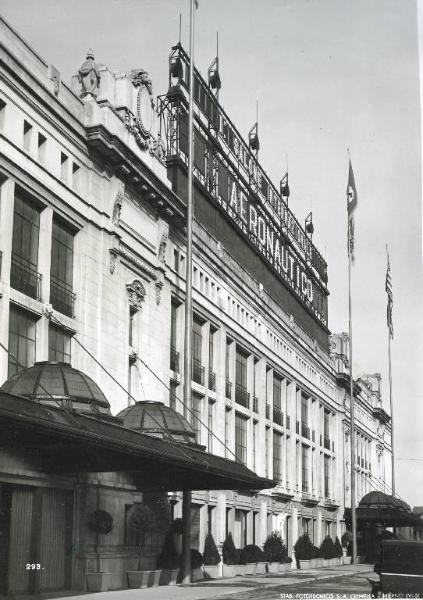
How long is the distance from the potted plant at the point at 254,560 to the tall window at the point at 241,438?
646 centimetres

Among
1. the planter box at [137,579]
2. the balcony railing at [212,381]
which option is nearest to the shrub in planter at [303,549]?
the balcony railing at [212,381]

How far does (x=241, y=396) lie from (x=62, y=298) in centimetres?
2426

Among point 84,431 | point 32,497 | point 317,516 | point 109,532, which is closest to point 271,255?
point 317,516

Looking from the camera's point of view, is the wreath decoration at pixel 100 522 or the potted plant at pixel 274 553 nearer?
the wreath decoration at pixel 100 522

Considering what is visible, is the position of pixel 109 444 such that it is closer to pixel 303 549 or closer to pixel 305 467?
pixel 303 549

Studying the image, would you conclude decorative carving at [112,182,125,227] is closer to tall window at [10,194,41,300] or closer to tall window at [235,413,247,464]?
tall window at [10,194,41,300]

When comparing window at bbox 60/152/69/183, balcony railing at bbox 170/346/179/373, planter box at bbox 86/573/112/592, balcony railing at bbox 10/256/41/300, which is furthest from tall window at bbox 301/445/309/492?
balcony railing at bbox 10/256/41/300

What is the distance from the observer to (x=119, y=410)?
3622 cm

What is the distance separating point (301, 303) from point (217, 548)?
97.0ft

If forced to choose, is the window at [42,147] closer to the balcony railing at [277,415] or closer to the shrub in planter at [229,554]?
the shrub in planter at [229,554]

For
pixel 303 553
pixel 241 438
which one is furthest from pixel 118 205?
pixel 303 553

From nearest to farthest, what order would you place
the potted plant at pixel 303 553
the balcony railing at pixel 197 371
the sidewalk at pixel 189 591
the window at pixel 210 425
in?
the sidewalk at pixel 189 591 → the balcony railing at pixel 197 371 → the window at pixel 210 425 → the potted plant at pixel 303 553

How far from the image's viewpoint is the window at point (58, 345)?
107 ft

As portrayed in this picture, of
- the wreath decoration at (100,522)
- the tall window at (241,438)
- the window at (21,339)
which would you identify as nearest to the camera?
the window at (21,339)
